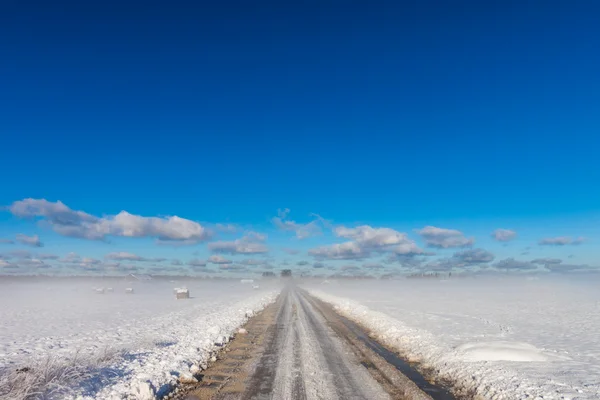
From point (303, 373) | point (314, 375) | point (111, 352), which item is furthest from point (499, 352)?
point (111, 352)

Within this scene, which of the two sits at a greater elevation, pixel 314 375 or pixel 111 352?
pixel 111 352

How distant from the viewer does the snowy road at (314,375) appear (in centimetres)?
955

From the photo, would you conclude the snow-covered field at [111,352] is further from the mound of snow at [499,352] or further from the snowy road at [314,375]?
the mound of snow at [499,352]

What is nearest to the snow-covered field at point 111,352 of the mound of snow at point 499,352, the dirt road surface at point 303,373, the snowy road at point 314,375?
the dirt road surface at point 303,373

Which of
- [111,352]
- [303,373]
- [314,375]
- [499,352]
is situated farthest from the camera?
[499,352]

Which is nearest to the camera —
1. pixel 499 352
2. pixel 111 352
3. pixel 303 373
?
pixel 303 373

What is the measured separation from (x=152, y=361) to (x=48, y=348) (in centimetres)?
774

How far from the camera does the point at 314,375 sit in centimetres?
1122

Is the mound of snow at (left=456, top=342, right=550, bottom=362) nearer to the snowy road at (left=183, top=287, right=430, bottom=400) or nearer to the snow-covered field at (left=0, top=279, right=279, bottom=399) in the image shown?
the snowy road at (left=183, top=287, right=430, bottom=400)

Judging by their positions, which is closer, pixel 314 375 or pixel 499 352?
pixel 314 375

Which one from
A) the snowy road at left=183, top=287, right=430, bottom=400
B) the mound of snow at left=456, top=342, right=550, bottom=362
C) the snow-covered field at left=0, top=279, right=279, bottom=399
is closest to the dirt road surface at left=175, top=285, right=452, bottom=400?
the snowy road at left=183, top=287, right=430, bottom=400

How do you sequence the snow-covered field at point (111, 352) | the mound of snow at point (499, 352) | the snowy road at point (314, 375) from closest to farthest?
the snow-covered field at point (111, 352)
the snowy road at point (314, 375)
the mound of snow at point (499, 352)

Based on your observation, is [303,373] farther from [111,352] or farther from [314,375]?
[111,352]

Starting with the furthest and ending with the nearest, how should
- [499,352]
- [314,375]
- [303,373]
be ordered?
[499,352], [303,373], [314,375]
